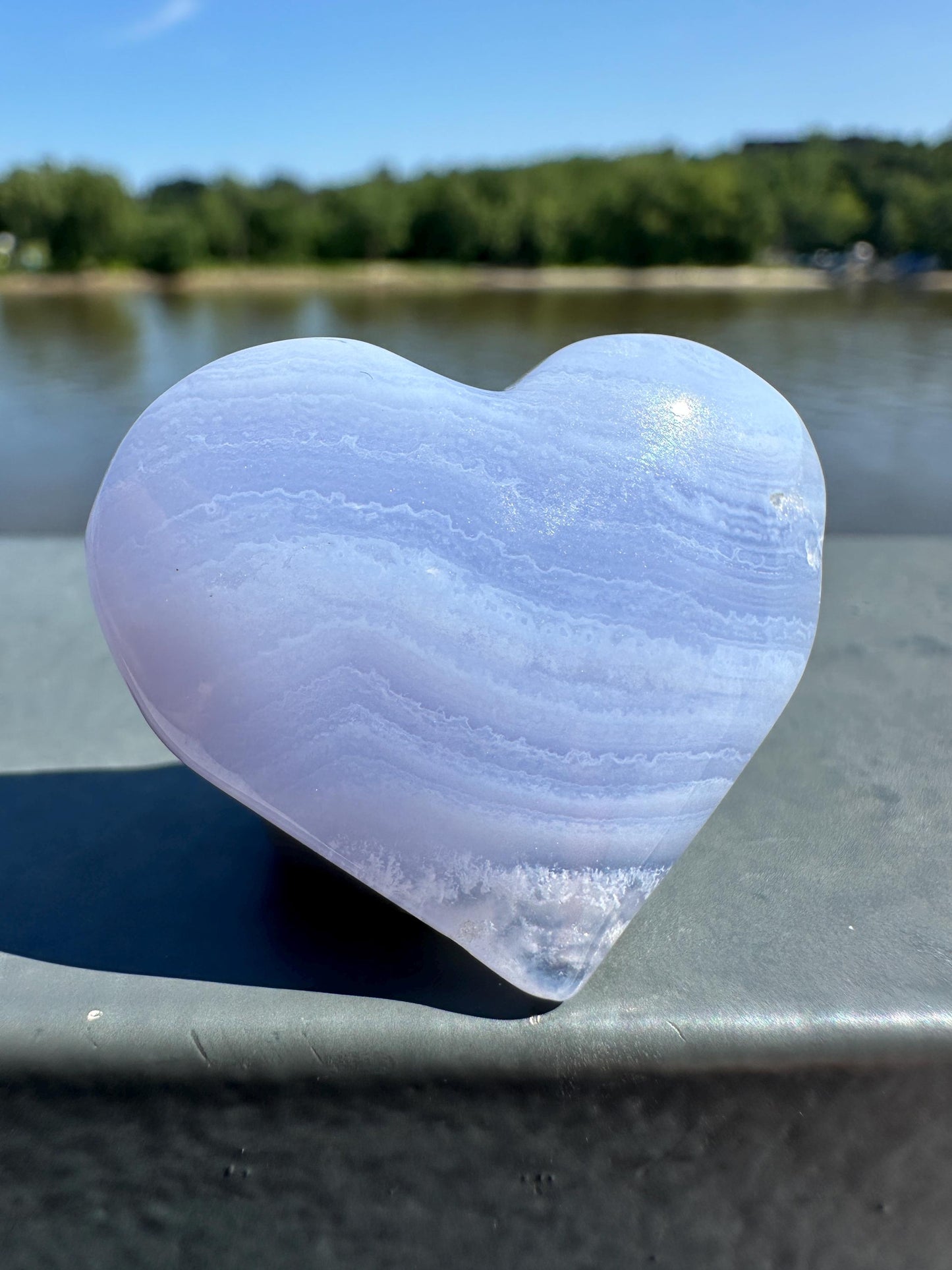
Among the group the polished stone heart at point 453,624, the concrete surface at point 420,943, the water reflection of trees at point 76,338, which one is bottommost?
the concrete surface at point 420,943

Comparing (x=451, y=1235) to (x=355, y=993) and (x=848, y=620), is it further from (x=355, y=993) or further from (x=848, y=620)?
(x=848, y=620)

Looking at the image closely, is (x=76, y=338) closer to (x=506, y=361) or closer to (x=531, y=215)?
(x=506, y=361)

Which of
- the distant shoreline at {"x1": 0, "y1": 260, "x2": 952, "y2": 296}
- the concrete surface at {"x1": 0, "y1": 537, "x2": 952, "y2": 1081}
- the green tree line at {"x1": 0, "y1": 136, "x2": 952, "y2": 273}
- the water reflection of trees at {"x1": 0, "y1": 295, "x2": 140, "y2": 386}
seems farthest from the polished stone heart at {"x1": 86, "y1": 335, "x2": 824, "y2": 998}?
the green tree line at {"x1": 0, "y1": 136, "x2": 952, "y2": 273}

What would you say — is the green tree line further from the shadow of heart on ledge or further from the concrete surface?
the shadow of heart on ledge

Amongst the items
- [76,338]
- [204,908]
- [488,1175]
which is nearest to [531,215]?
[76,338]

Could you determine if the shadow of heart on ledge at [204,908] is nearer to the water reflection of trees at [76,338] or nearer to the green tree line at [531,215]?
the water reflection of trees at [76,338]

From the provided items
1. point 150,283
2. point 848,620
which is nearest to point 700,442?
point 848,620

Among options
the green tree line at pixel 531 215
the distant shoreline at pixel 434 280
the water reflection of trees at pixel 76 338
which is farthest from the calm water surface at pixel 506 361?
the green tree line at pixel 531 215
